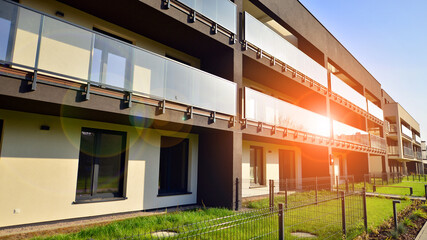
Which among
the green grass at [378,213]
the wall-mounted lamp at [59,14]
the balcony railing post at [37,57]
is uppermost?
the wall-mounted lamp at [59,14]

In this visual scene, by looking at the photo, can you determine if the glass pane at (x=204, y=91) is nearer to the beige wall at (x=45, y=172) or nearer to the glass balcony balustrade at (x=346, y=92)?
the beige wall at (x=45, y=172)

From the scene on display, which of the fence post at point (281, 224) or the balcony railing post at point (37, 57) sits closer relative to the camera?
the fence post at point (281, 224)

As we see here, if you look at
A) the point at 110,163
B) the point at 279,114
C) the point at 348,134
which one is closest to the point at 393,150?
the point at 348,134

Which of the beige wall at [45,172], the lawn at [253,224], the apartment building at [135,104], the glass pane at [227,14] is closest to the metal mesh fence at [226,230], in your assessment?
the lawn at [253,224]

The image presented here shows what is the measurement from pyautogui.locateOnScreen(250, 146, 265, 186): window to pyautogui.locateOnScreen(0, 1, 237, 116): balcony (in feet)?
22.3

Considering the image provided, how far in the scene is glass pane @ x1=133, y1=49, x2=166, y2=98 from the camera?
6992 millimetres

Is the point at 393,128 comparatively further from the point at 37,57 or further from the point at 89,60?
the point at 37,57

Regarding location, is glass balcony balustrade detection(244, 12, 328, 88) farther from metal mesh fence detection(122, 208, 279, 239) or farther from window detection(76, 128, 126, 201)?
metal mesh fence detection(122, 208, 279, 239)

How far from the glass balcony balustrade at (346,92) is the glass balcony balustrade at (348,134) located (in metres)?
2.25

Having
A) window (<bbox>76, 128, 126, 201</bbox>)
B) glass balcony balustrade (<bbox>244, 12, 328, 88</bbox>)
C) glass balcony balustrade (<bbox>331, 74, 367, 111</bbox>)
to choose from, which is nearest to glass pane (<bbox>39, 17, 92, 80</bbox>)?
window (<bbox>76, 128, 126, 201</bbox>)

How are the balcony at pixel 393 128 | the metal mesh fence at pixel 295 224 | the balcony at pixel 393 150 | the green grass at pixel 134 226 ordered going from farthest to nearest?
1. the balcony at pixel 393 128
2. the balcony at pixel 393 150
3. the green grass at pixel 134 226
4. the metal mesh fence at pixel 295 224

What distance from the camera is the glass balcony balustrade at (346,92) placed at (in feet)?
57.8

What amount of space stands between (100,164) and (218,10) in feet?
21.8

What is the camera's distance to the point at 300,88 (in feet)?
49.3
